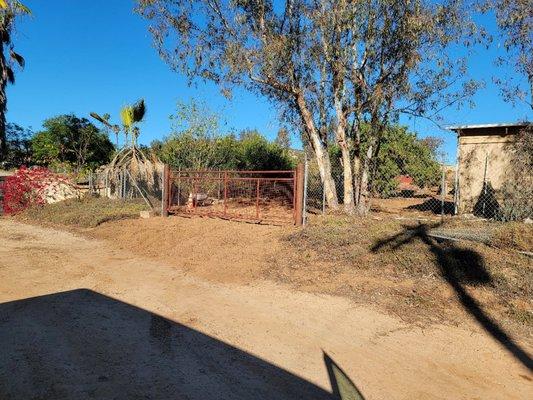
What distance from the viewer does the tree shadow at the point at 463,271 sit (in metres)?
4.97

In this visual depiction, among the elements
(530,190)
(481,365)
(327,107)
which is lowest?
(481,365)

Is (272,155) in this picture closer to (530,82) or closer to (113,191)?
(113,191)

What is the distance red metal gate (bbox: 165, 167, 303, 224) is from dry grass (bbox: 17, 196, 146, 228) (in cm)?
185

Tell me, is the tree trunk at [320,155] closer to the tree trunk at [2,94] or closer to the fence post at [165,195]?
the fence post at [165,195]

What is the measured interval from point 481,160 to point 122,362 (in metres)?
14.8

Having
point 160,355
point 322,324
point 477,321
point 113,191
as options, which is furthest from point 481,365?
point 113,191

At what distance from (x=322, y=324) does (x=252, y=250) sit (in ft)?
12.9

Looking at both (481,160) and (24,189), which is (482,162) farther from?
(24,189)

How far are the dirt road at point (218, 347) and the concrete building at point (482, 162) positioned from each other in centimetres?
1097

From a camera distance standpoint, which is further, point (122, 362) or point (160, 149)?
point (160, 149)

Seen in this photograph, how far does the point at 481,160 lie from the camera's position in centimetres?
1548

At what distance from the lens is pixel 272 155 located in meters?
29.3

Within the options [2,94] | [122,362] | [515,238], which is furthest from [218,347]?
[2,94]

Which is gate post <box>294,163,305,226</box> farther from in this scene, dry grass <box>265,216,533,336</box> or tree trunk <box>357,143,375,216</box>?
tree trunk <box>357,143,375,216</box>
